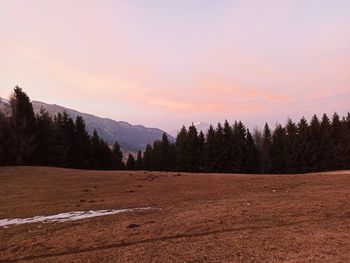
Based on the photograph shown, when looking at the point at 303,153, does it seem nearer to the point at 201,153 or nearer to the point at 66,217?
the point at 201,153

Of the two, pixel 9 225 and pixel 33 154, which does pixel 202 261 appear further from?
pixel 33 154

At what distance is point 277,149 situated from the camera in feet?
237

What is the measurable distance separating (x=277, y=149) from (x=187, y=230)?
62758 mm

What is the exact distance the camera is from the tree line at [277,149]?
223ft

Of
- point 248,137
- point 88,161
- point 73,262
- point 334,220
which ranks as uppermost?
point 248,137

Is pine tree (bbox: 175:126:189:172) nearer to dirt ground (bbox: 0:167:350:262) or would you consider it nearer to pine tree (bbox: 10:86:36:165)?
pine tree (bbox: 10:86:36:165)

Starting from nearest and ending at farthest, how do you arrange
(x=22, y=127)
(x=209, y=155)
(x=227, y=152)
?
(x=22, y=127), (x=227, y=152), (x=209, y=155)

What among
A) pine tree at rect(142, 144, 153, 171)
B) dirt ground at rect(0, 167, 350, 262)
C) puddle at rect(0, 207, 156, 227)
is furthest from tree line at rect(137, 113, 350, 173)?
puddle at rect(0, 207, 156, 227)

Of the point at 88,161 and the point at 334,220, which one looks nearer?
the point at 334,220

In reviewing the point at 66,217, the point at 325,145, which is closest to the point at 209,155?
the point at 325,145

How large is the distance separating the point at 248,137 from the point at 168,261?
6687 centimetres

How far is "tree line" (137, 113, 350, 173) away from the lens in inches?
2672

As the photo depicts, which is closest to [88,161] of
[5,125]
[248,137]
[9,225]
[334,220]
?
[5,125]

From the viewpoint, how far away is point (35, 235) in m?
13.6
